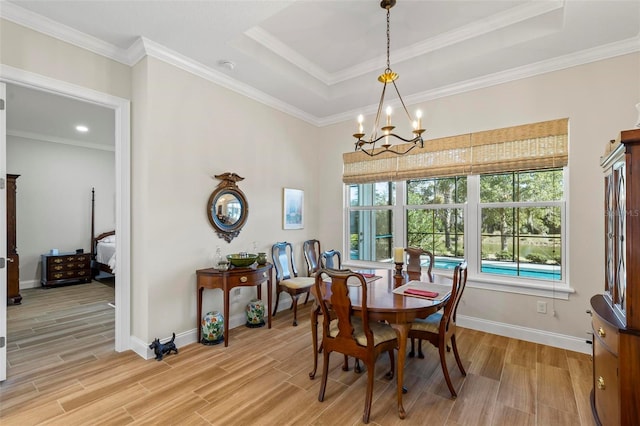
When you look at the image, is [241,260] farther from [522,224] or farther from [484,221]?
[522,224]

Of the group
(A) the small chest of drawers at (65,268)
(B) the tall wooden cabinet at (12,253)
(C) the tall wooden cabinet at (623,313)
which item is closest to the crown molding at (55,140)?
(B) the tall wooden cabinet at (12,253)

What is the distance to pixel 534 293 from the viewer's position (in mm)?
3217

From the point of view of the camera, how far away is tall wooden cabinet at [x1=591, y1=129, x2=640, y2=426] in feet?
4.79

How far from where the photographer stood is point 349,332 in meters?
2.13

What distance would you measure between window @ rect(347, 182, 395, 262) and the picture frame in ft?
2.54

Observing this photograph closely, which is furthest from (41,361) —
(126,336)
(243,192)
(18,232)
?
(18,232)

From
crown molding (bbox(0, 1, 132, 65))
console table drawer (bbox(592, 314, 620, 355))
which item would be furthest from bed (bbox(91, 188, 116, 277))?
console table drawer (bbox(592, 314, 620, 355))

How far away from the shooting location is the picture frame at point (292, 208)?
4367 mm

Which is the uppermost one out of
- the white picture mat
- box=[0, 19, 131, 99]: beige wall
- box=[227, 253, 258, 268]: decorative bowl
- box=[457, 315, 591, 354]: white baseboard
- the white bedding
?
box=[0, 19, 131, 99]: beige wall

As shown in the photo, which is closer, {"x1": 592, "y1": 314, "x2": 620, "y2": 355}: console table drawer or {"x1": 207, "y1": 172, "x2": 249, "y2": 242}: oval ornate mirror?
{"x1": 592, "y1": 314, "x2": 620, "y2": 355}: console table drawer

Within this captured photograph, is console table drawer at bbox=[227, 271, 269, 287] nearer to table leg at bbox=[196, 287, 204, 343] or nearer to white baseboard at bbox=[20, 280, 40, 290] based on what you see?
table leg at bbox=[196, 287, 204, 343]

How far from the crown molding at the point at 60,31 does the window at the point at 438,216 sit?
3.65 m

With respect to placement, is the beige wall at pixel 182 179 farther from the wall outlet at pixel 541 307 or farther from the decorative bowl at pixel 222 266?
the wall outlet at pixel 541 307

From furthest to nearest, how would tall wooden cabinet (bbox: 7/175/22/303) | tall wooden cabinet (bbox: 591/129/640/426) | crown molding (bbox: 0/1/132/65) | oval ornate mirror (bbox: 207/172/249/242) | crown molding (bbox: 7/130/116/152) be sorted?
crown molding (bbox: 7/130/116/152) < tall wooden cabinet (bbox: 7/175/22/303) < oval ornate mirror (bbox: 207/172/249/242) < crown molding (bbox: 0/1/132/65) < tall wooden cabinet (bbox: 591/129/640/426)
